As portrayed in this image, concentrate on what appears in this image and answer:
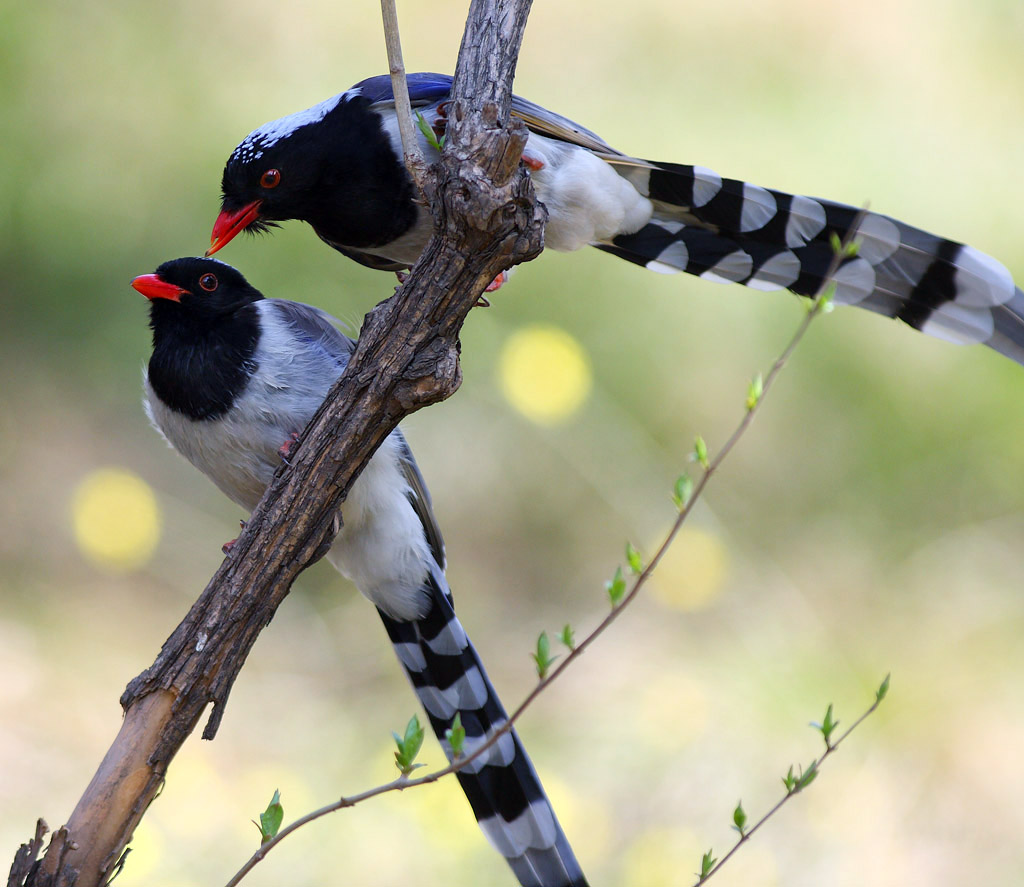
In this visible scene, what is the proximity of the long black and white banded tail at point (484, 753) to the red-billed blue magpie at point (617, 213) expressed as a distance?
3.24 feet

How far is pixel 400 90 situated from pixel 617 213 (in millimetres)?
1066

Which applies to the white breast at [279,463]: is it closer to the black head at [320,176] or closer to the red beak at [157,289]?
the red beak at [157,289]

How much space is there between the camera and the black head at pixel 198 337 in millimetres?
2400

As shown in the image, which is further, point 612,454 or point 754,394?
point 612,454

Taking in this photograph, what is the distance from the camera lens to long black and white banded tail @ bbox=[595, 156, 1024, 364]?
2490 millimetres

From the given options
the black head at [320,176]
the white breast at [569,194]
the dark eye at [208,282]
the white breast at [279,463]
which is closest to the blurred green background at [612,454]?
the white breast at [279,463]

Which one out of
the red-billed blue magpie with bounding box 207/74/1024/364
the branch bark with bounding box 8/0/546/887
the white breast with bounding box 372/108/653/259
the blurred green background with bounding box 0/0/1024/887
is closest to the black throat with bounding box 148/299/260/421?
the red-billed blue magpie with bounding box 207/74/1024/364

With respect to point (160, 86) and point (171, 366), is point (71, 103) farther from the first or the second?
point (171, 366)

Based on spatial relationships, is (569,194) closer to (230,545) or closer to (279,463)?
(279,463)

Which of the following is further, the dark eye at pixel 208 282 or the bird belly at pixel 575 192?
the bird belly at pixel 575 192

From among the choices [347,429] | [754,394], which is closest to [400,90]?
[347,429]

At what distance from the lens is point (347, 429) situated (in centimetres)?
180

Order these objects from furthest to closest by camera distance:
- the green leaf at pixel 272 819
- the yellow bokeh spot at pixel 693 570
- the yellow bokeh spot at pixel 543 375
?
the yellow bokeh spot at pixel 543 375, the yellow bokeh spot at pixel 693 570, the green leaf at pixel 272 819

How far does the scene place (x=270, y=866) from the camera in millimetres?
4059
